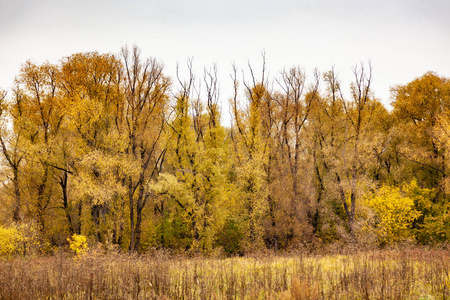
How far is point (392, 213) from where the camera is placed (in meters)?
24.7

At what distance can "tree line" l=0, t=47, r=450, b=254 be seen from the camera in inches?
859


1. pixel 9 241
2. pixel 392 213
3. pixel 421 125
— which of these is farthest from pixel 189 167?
pixel 421 125

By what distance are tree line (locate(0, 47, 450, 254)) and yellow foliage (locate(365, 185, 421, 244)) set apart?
0.12m

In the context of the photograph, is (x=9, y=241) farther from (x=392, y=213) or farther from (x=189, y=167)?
(x=392, y=213)

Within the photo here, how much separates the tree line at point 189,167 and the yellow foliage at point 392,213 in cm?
12

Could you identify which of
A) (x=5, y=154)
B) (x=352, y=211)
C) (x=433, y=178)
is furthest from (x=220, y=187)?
(x=433, y=178)

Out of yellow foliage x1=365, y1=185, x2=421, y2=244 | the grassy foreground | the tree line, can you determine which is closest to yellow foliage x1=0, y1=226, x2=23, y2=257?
the tree line

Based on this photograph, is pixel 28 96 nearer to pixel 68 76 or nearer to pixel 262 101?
pixel 68 76

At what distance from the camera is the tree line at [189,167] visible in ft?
71.6

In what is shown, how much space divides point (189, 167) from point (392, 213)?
16656 mm

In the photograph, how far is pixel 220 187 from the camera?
77.6 ft

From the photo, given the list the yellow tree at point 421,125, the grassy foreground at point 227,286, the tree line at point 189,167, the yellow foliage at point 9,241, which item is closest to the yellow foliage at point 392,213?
the tree line at point 189,167

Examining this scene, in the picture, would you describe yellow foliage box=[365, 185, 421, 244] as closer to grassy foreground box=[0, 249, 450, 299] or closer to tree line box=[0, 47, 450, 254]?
tree line box=[0, 47, 450, 254]

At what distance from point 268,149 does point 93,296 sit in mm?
19838
